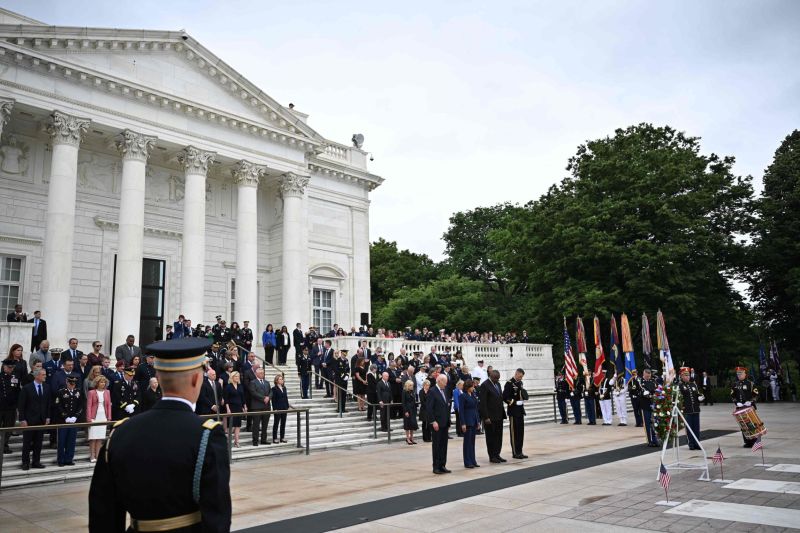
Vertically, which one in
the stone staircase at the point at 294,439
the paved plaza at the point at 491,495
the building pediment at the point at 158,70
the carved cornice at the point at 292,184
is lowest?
the paved plaza at the point at 491,495

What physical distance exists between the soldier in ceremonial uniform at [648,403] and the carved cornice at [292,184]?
20.2 m

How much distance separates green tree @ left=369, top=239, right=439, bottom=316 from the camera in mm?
60781

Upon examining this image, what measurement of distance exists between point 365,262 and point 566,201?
1314 centimetres

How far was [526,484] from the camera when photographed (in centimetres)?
1080

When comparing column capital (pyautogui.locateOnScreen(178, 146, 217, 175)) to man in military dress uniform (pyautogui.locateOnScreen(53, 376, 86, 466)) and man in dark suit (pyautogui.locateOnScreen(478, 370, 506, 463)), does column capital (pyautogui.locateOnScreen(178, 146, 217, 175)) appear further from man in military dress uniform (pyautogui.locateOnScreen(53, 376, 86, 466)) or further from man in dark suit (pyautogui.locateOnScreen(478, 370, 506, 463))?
man in dark suit (pyautogui.locateOnScreen(478, 370, 506, 463))

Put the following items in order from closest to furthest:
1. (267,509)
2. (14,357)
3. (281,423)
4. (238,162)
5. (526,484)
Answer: (267,509) → (526,484) → (14,357) → (281,423) → (238,162)

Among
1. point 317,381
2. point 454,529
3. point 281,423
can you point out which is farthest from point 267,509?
point 317,381

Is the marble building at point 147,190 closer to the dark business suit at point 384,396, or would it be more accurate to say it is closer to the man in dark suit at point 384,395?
the man in dark suit at point 384,395

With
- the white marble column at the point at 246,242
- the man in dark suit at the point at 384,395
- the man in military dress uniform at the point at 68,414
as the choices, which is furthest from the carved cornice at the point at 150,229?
the man in dark suit at the point at 384,395

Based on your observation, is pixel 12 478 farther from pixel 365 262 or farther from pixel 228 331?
pixel 365 262

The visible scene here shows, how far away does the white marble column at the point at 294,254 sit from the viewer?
29938 millimetres

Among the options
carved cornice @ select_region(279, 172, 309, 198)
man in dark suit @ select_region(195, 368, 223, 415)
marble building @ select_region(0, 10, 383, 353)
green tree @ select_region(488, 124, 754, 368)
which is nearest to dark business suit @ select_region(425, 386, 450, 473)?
man in dark suit @ select_region(195, 368, 223, 415)

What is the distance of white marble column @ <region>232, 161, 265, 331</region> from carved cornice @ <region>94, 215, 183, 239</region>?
306cm

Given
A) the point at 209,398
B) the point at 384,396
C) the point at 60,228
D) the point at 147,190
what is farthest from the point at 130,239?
the point at 384,396
